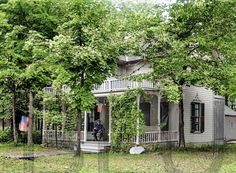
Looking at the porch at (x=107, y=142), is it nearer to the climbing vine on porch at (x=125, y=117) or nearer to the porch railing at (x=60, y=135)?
the porch railing at (x=60, y=135)

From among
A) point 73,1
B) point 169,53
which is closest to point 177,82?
point 169,53

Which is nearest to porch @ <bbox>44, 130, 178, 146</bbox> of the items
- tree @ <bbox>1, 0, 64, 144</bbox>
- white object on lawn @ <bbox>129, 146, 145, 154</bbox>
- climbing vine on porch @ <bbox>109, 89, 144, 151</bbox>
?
white object on lawn @ <bbox>129, 146, 145, 154</bbox>

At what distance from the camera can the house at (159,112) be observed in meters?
20.6

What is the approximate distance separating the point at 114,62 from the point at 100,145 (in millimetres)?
5797

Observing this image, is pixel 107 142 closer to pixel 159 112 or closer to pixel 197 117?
pixel 159 112

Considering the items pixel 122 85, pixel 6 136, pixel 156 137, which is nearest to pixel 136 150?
pixel 156 137

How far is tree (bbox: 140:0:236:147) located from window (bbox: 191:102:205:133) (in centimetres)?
591

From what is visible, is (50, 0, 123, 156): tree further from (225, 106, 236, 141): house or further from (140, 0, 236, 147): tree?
(225, 106, 236, 141): house

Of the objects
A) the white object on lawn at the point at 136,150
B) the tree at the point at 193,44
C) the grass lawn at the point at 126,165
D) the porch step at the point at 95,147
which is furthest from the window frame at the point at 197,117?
the grass lawn at the point at 126,165

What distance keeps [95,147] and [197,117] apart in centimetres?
835

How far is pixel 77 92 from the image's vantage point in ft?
50.4

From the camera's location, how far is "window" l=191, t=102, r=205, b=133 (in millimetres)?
24505

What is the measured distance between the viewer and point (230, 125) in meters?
30.2

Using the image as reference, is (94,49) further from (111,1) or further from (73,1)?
(111,1)
